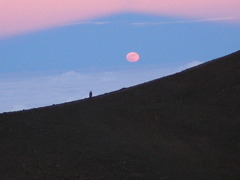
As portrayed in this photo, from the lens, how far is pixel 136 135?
1357 cm

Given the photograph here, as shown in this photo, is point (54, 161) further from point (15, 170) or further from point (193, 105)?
point (193, 105)

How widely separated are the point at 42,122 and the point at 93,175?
449cm

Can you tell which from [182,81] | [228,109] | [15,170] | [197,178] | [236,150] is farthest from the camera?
[182,81]

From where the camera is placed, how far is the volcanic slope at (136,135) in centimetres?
1061

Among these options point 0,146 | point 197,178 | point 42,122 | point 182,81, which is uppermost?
point 182,81

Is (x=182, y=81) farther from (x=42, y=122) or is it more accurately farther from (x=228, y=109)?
(x=42, y=122)

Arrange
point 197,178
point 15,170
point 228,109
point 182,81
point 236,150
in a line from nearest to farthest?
point 15,170 → point 197,178 → point 236,150 → point 228,109 → point 182,81

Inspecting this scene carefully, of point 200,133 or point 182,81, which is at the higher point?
point 182,81

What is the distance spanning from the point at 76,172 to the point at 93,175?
343 millimetres

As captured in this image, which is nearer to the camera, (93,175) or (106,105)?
(93,175)

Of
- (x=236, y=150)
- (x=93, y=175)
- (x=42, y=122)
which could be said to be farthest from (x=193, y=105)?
(x=93, y=175)

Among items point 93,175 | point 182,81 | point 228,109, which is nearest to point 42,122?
point 93,175

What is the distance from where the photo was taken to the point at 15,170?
9.95 meters

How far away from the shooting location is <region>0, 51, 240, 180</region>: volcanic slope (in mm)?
10609
